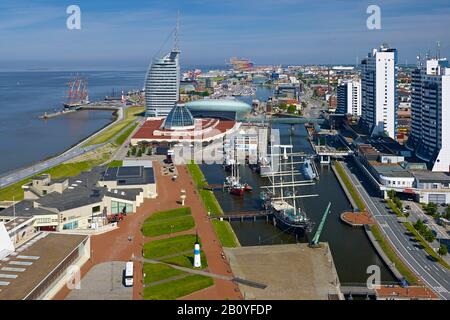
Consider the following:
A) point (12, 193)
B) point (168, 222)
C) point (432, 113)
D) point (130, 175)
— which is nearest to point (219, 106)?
point (432, 113)

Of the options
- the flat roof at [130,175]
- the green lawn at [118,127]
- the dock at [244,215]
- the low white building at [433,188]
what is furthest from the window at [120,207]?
the green lawn at [118,127]

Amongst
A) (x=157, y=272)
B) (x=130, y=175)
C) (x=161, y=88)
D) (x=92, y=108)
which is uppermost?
(x=161, y=88)

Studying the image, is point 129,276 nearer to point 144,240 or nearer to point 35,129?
point 144,240

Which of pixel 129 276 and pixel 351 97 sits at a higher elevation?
pixel 351 97

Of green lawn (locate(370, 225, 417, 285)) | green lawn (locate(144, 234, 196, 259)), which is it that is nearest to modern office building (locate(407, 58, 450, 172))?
green lawn (locate(370, 225, 417, 285))

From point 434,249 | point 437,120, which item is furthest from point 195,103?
point 434,249

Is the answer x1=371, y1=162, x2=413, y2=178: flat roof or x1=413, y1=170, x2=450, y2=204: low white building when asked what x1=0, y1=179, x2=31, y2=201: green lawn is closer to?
x1=371, y1=162, x2=413, y2=178: flat roof

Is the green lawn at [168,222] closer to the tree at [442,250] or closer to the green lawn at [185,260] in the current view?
the green lawn at [185,260]
